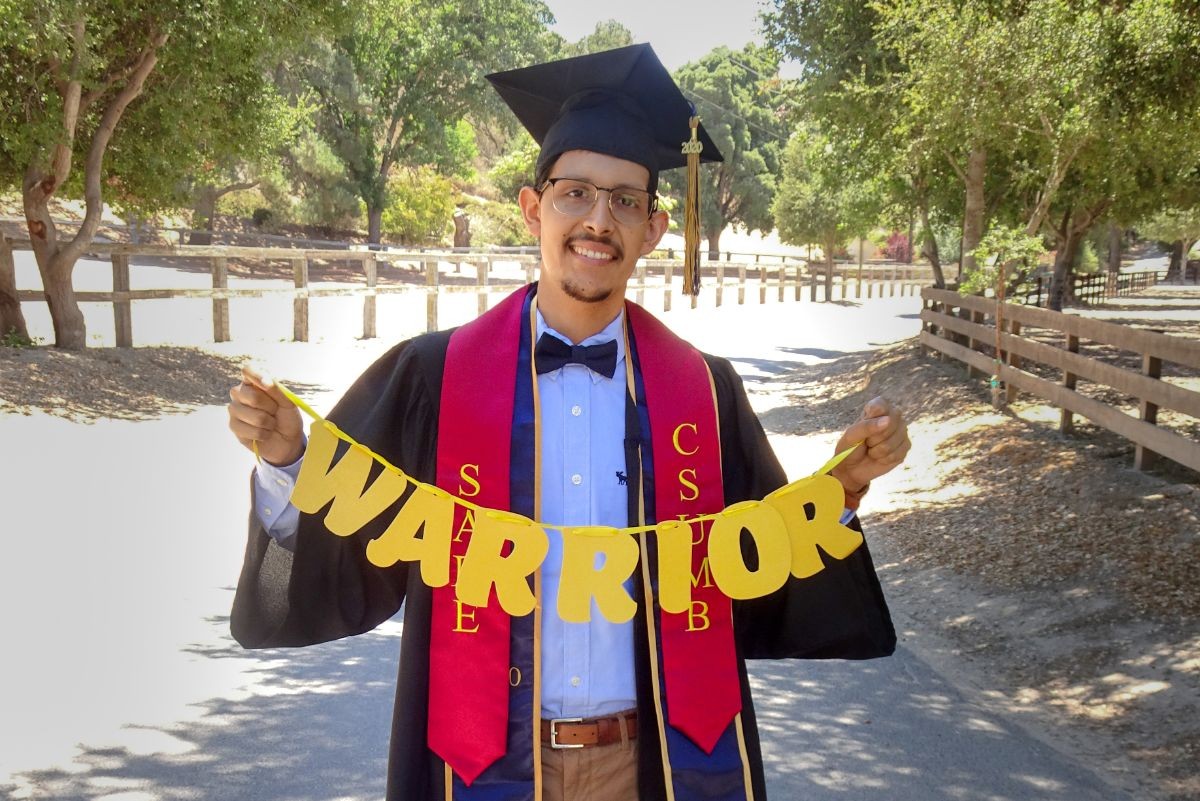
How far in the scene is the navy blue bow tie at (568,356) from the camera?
2301 mm

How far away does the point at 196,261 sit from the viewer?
35.0m

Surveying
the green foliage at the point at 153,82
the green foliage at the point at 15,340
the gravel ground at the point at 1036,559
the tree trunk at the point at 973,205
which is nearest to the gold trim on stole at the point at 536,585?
the gravel ground at the point at 1036,559

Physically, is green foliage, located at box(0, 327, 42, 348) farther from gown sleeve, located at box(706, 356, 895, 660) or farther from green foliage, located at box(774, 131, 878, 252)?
green foliage, located at box(774, 131, 878, 252)

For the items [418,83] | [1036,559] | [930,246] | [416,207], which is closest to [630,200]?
[1036,559]

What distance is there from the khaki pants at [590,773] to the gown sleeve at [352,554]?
511 mm

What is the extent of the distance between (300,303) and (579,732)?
1497 centimetres

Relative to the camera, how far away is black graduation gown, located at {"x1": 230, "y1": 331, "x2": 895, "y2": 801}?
7.18 ft

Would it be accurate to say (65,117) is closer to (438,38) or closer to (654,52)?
(654,52)

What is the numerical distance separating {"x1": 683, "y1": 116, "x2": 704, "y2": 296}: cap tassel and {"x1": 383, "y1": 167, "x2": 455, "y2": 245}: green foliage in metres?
40.3

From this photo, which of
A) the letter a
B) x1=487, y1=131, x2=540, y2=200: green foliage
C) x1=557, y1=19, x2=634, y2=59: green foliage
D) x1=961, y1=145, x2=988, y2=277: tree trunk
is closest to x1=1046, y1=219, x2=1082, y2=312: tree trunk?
x1=961, y1=145, x2=988, y2=277: tree trunk

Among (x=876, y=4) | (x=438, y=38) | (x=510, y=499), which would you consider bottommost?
(x=510, y=499)

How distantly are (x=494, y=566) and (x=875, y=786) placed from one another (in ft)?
8.52

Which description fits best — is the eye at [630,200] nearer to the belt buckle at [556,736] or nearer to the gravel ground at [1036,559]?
the belt buckle at [556,736]

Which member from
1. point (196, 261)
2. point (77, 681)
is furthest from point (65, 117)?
point (196, 261)
